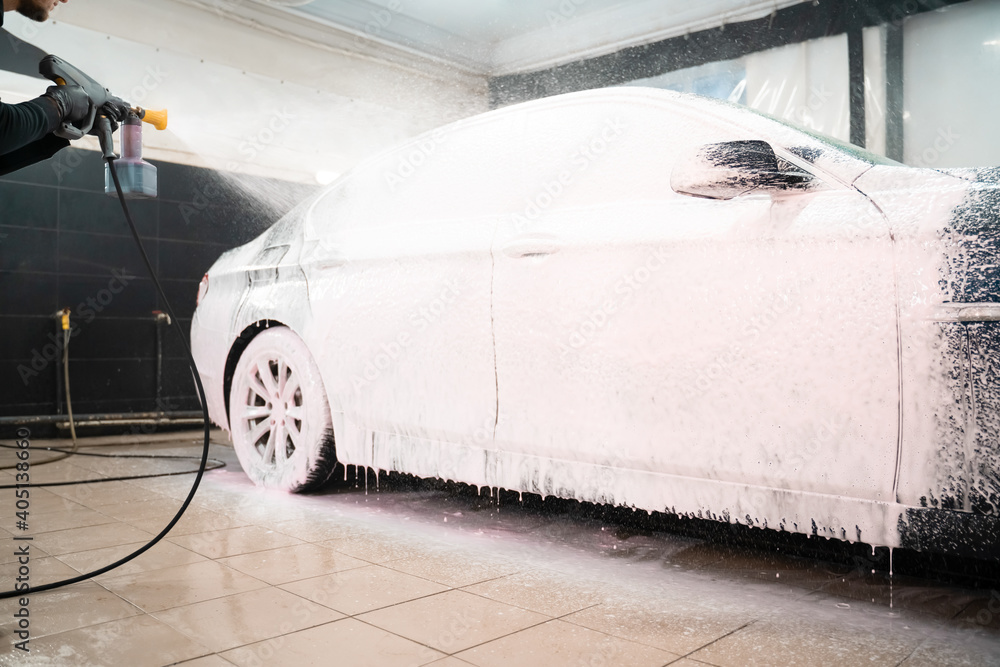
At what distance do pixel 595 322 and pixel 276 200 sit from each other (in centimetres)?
547

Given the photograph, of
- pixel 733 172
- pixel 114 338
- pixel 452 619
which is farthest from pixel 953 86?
pixel 114 338

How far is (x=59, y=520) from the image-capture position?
2.70 m

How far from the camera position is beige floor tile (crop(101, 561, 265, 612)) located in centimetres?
184

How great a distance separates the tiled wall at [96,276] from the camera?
5305mm

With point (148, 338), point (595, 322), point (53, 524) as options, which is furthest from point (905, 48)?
point (148, 338)

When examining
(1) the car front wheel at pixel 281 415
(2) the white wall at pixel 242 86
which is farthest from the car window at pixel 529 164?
(2) the white wall at pixel 242 86

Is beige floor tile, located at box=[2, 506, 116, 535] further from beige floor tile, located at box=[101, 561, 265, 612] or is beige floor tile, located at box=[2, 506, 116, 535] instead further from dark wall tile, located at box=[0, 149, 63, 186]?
dark wall tile, located at box=[0, 149, 63, 186]

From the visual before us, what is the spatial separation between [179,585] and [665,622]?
1237 mm

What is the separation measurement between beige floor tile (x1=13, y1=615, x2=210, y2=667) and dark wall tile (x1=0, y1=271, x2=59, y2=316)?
4.48 metres

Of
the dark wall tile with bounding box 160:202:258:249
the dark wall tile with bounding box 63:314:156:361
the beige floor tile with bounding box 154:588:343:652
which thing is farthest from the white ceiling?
the beige floor tile with bounding box 154:588:343:652

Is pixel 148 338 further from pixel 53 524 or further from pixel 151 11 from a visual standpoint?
pixel 53 524

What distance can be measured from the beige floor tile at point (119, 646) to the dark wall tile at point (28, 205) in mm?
4636

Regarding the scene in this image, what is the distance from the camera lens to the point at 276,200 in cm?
688

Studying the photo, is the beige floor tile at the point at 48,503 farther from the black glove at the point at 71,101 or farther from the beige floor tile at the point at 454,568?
the black glove at the point at 71,101
